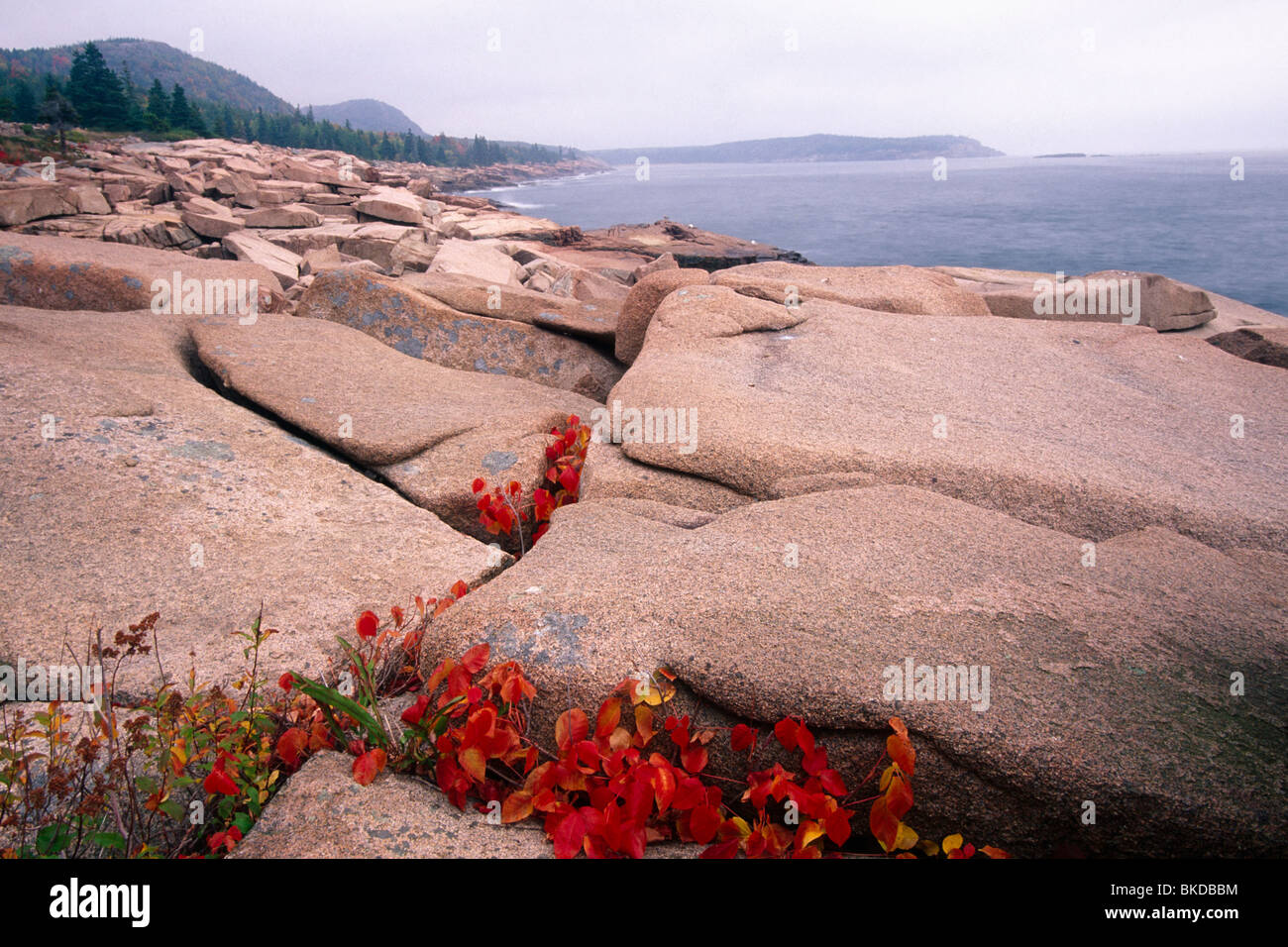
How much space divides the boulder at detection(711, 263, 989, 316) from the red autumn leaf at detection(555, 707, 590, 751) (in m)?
5.30

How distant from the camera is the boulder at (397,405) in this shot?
15.4ft

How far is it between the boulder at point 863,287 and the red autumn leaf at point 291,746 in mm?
5618

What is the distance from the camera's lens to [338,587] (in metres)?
3.55

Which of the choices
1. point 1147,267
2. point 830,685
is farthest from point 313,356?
point 1147,267

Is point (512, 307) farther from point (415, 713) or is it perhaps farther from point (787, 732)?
point (787, 732)

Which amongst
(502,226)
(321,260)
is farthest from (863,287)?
(502,226)

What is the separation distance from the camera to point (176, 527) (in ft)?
12.2

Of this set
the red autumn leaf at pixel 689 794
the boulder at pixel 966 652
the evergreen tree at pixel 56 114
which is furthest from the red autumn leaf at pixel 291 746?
the evergreen tree at pixel 56 114

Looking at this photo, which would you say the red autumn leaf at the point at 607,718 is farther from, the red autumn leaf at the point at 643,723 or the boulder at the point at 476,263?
the boulder at the point at 476,263

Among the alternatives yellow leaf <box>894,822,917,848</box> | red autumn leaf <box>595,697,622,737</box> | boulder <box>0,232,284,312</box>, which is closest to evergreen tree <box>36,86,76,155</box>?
boulder <box>0,232,284,312</box>

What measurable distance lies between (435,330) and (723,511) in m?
4.27

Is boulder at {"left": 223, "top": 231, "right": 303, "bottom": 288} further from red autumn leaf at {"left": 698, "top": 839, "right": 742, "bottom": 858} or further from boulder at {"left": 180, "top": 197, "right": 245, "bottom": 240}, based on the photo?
red autumn leaf at {"left": 698, "top": 839, "right": 742, "bottom": 858}

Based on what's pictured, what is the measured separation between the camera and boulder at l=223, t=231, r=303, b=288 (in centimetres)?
1309

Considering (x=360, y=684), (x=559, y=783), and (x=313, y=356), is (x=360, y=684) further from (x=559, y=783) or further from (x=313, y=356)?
(x=313, y=356)
